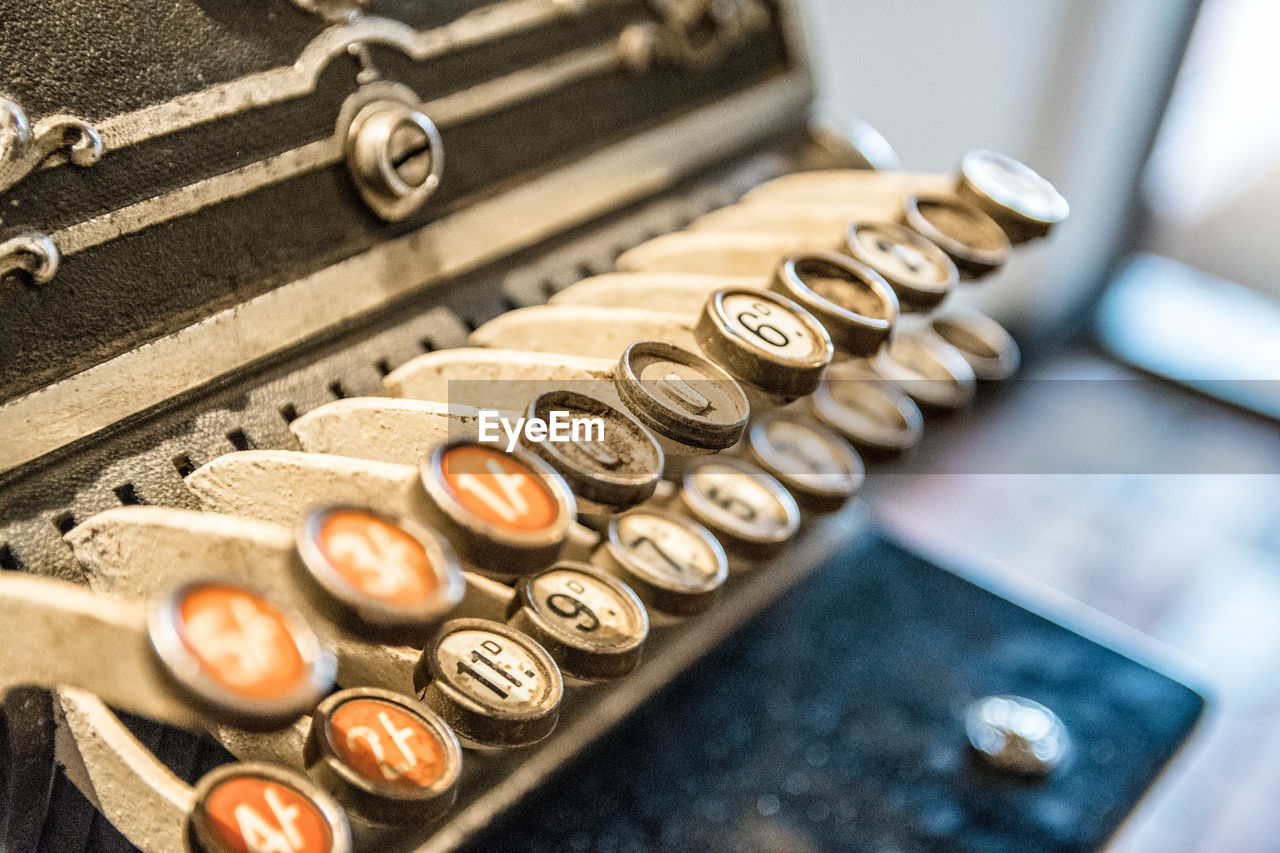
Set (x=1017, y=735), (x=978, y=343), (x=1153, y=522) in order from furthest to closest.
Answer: (x=1153, y=522) < (x=978, y=343) < (x=1017, y=735)

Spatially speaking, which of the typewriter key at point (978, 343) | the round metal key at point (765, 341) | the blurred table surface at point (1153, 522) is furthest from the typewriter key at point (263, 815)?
the blurred table surface at point (1153, 522)

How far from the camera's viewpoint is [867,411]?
5.80 ft

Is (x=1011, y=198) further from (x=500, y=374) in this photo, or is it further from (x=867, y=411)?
(x=500, y=374)

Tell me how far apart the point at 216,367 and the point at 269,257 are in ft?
0.42

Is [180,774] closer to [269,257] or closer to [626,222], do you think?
[269,257]

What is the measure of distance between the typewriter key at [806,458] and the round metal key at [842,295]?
379 mm

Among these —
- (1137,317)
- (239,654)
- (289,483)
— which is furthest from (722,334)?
(1137,317)

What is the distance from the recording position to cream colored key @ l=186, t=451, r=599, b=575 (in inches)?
36.5


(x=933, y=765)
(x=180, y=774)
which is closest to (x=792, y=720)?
(x=933, y=765)

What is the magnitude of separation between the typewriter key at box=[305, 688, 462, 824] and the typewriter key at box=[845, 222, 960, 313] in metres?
0.68

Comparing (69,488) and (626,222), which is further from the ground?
(626,222)

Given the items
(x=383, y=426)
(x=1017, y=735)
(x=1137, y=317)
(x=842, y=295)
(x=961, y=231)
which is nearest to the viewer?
(x=383, y=426)

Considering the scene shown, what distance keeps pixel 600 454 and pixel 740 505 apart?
544mm

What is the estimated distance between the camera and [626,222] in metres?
1.51
